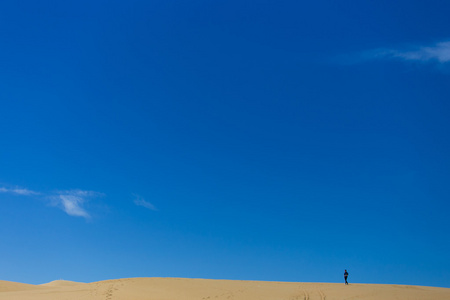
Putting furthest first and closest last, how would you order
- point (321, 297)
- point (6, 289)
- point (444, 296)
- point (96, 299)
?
point (6, 289), point (444, 296), point (321, 297), point (96, 299)

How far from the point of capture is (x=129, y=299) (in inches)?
1148

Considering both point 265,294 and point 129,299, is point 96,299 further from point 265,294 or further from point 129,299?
point 265,294

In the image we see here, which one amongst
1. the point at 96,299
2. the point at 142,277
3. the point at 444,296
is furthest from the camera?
the point at 142,277

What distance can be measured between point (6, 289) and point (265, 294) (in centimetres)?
3113

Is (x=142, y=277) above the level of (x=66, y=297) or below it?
above

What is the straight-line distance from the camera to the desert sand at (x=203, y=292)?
30438 mm

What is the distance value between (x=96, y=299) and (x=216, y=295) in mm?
9886

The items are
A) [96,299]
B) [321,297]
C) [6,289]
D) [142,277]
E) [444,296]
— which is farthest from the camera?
[6,289]

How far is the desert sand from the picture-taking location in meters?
30.4

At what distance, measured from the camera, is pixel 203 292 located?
105ft

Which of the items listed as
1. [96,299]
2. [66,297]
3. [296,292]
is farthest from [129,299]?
[296,292]

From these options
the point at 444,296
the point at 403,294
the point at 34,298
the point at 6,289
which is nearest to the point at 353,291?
the point at 403,294

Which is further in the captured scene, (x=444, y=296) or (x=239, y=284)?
(x=239, y=284)

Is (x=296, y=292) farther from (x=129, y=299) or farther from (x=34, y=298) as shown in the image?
(x=34, y=298)
